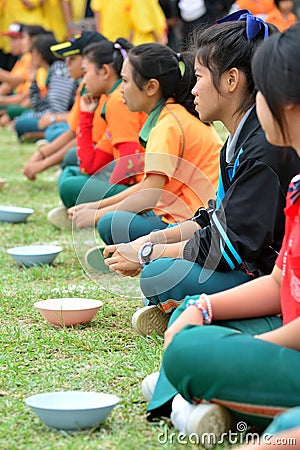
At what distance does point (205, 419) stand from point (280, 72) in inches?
25.9

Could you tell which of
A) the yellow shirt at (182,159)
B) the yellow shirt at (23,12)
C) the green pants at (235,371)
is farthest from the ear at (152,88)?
the yellow shirt at (23,12)

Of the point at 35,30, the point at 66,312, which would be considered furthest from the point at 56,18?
the point at 66,312

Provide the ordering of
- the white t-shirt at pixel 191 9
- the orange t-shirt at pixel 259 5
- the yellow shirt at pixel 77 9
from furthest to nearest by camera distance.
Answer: the yellow shirt at pixel 77 9 < the white t-shirt at pixel 191 9 < the orange t-shirt at pixel 259 5

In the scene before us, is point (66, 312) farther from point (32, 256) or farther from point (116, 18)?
point (116, 18)

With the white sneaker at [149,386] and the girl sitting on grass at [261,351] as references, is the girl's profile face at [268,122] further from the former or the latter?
the white sneaker at [149,386]

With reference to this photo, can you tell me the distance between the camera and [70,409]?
1656mm

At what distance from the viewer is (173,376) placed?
1593 mm

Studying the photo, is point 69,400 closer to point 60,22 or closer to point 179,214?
point 179,214

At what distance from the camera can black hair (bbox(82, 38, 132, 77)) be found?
3.84m

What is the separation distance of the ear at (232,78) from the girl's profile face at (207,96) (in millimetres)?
37

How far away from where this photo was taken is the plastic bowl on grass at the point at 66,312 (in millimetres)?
2490

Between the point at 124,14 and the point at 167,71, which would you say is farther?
the point at 124,14

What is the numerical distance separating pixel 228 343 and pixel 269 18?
510 centimetres

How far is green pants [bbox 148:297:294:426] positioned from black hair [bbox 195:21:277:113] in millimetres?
813
